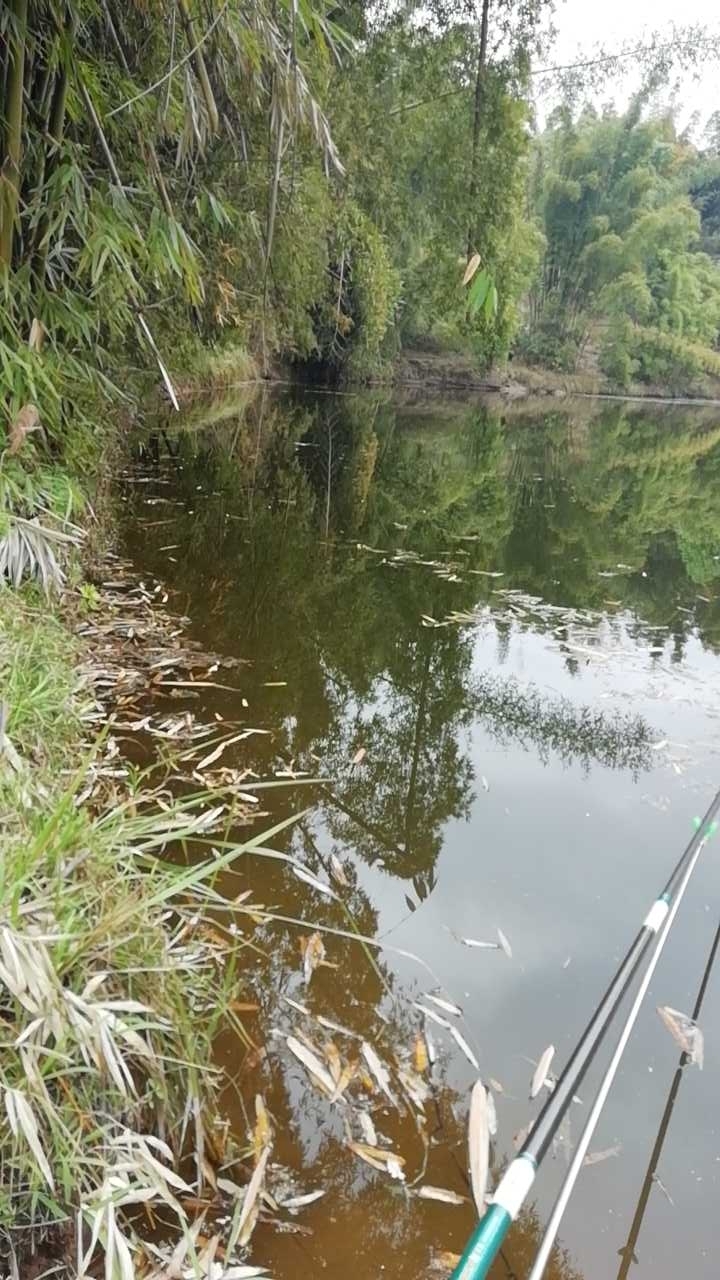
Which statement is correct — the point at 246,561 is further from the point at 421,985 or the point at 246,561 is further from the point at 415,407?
the point at 415,407

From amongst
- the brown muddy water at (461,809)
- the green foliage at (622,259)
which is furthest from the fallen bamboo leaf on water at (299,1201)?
the green foliage at (622,259)

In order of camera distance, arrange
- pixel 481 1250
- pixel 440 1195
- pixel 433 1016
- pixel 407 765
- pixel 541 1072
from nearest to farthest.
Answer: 1. pixel 481 1250
2. pixel 440 1195
3. pixel 541 1072
4. pixel 433 1016
5. pixel 407 765

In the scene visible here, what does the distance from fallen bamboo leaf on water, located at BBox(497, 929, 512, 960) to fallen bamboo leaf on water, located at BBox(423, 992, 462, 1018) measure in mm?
318

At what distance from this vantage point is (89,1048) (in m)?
1.38

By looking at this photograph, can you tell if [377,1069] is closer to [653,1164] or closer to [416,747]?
[653,1164]

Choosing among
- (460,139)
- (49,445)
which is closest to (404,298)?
(460,139)

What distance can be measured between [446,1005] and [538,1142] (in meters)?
1.30

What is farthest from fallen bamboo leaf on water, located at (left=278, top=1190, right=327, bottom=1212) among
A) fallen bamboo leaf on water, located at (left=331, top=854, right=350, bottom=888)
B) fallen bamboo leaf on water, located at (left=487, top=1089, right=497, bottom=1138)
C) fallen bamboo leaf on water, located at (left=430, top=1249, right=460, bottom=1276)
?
fallen bamboo leaf on water, located at (left=331, top=854, right=350, bottom=888)

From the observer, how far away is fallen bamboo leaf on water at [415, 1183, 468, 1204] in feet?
5.67

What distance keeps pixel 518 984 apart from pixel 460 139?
38.7 feet

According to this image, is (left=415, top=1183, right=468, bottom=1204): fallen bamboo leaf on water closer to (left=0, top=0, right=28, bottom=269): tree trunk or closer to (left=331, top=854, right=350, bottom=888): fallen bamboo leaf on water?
(left=331, top=854, right=350, bottom=888): fallen bamboo leaf on water

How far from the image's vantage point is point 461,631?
5.60 m

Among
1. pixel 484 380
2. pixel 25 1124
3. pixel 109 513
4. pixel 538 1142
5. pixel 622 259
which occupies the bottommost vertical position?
pixel 25 1124

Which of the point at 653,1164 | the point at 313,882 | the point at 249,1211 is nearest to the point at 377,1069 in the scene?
the point at 249,1211
